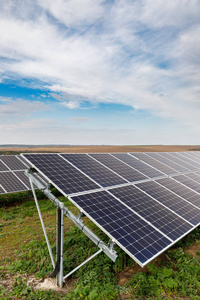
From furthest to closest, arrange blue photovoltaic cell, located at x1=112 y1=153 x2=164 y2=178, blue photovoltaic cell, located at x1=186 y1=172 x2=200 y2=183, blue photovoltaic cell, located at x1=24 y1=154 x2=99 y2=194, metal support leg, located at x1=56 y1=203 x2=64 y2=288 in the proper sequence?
blue photovoltaic cell, located at x1=186 y1=172 x2=200 y2=183 < blue photovoltaic cell, located at x1=112 y1=153 x2=164 y2=178 < blue photovoltaic cell, located at x1=24 y1=154 x2=99 y2=194 < metal support leg, located at x1=56 y1=203 x2=64 y2=288

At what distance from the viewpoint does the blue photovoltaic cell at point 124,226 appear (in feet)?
22.3

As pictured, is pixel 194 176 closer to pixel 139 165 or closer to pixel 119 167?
pixel 139 165

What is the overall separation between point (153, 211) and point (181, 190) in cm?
442

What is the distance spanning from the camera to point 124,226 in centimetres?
762

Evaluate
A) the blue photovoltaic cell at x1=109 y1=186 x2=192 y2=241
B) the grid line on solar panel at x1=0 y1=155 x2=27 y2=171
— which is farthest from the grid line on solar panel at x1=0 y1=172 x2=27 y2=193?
the blue photovoltaic cell at x1=109 y1=186 x2=192 y2=241

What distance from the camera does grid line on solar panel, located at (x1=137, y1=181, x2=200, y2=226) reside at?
9939mm

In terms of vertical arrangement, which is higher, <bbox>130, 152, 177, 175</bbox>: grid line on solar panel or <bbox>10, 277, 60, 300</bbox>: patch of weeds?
<bbox>130, 152, 177, 175</bbox>: grid line on solar panel

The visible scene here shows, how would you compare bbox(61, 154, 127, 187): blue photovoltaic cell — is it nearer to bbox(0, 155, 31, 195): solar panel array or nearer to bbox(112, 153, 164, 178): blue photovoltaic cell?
bbox(112, 153, 164, 178): blue photovoltaic cell

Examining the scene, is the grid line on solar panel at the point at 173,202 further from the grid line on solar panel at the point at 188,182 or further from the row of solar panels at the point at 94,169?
the grid line on solar panel at the point at 188,182

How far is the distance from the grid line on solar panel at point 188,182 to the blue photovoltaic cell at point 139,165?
4.75ft

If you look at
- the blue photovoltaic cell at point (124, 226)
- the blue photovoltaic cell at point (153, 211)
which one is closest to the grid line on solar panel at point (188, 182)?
the blue photovoltaic cell at point (153, 211)

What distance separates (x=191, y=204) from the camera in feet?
37.0

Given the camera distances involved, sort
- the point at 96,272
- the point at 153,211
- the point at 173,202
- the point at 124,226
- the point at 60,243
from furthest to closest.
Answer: the point at 173,202 → the point at 153,211 → the point at 96,272 → the point at 60,243 → the point at 124,226

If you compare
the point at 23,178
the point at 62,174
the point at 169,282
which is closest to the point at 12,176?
the point at 23,178
